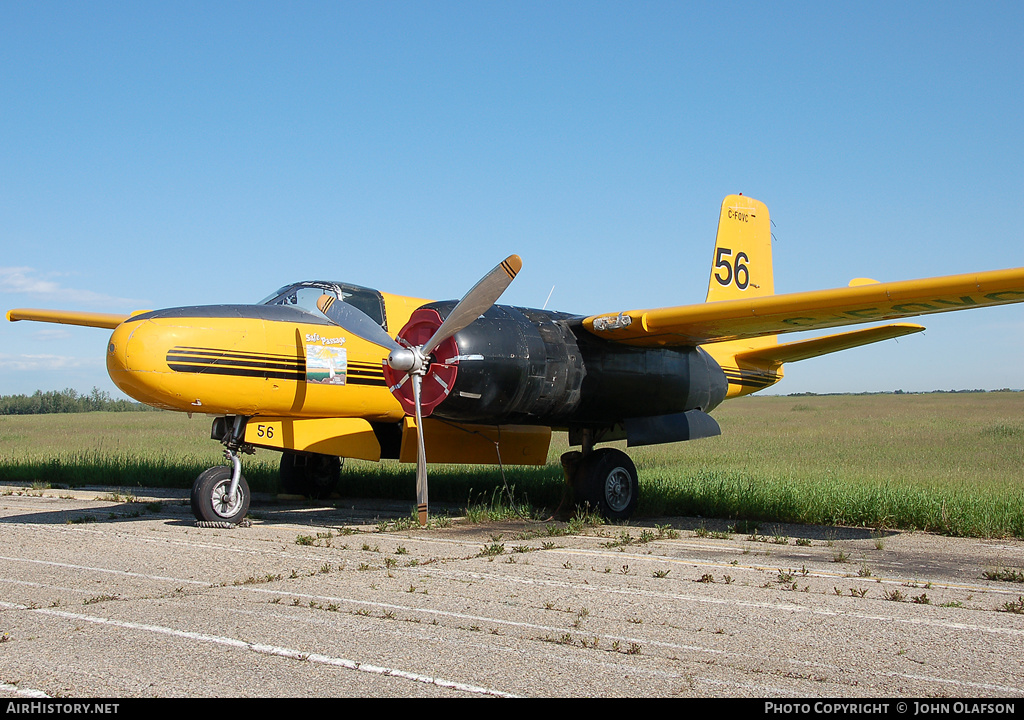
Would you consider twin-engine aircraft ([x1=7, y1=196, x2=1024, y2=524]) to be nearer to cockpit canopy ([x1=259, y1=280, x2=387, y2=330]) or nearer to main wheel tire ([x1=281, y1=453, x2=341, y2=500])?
Answer: cockpit canopy ([x1=259, y1=280, x2=387, y2=330])

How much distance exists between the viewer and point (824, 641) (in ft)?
17.4

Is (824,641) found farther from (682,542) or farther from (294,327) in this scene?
(294,327)

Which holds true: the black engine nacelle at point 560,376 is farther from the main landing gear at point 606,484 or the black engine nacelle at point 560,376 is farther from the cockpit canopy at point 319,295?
the cockpit canopy at point 319,295

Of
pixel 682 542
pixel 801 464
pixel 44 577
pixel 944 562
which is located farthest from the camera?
pixel 801 464

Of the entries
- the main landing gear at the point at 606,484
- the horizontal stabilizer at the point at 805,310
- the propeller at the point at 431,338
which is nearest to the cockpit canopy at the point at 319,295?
the propeller at the point at 431,338

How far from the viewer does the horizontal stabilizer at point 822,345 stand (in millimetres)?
13586

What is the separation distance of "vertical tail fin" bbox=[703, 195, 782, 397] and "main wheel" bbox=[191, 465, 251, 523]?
8.62 m

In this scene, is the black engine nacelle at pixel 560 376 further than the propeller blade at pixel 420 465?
Yes

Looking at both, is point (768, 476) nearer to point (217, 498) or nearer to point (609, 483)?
point (609, 483)

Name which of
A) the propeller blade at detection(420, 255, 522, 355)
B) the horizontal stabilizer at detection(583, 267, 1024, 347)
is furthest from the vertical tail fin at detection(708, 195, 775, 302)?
the propeller blade at detection(420, 255, 522, 355)

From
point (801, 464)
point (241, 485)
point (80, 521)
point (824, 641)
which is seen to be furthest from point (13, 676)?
point (801, 464)

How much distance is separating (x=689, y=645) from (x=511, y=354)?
19.0 feet

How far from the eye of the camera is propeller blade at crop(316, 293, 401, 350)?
11.0m

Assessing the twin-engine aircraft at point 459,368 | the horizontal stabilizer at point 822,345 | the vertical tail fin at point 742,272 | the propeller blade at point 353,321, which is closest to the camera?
the twin-engine aircraft at point 459,368
